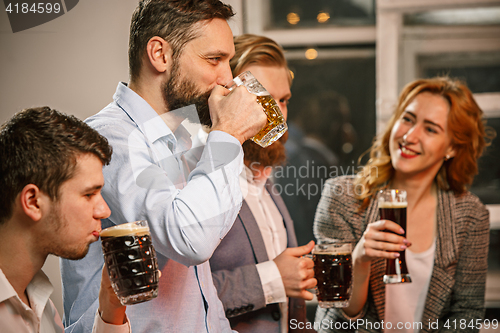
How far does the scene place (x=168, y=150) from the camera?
0.82m

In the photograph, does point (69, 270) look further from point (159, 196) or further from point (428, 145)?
point (428, 145)

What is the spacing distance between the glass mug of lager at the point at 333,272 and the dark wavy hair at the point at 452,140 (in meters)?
0.49

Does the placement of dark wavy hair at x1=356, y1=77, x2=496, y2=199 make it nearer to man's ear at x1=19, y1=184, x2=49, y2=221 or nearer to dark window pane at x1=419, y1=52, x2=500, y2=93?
dark window pane at x1=419, y1=52, x2=500, y2=93

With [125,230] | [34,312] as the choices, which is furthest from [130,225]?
[34,312]

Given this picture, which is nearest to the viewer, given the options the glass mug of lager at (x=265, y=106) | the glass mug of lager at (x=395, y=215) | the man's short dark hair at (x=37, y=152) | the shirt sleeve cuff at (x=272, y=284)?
the man's short dark hair at (x=37, y=152)

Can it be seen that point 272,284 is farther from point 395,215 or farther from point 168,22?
point 168,22

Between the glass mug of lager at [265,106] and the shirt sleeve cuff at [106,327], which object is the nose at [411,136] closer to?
the glass mug of lager at [265,106]

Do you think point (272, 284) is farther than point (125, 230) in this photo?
Yes

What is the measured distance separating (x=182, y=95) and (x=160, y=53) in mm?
89

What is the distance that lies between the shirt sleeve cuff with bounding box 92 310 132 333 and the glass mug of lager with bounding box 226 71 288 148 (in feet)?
1.46

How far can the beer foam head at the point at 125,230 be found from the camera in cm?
71

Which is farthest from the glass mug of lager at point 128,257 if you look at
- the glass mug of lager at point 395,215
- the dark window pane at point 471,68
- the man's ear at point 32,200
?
the dark window pane at point 471,68

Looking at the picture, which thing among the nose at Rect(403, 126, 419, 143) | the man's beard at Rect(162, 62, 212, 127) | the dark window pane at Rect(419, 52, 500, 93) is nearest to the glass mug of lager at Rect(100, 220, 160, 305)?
the man's beard at Rect(162, 62, 212, 127)

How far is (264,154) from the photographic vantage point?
1.30 m
